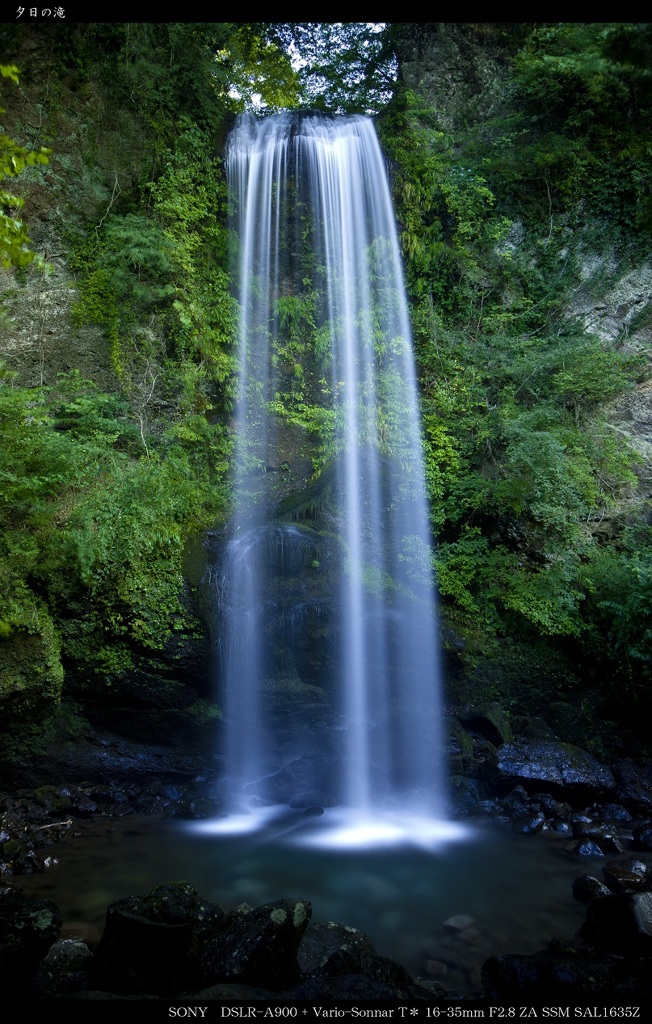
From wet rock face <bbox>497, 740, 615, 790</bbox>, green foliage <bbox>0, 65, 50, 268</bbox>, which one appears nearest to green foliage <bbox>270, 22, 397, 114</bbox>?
A: green foliage <bbox>0, 65, 50, 268</bbox>

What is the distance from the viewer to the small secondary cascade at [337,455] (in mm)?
7586

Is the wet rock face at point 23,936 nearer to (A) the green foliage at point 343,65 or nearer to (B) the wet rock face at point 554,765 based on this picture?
(B) the wet rock face at point 554,765

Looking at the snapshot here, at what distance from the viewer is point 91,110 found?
9766 mm

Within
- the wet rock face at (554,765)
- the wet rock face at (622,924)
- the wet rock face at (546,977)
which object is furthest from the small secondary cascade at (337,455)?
the wet rock face at (546,977)

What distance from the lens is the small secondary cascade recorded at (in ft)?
24.9

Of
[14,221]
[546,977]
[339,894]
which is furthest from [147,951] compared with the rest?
[14,221]

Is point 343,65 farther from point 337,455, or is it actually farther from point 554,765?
point 554,765

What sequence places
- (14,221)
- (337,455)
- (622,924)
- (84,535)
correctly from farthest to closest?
(337,455) < (84,535) < (622,924) < (14,221)

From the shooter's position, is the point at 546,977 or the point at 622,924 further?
the point at 622,924

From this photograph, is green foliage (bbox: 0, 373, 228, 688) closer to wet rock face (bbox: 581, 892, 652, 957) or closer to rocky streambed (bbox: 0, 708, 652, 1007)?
rocky streambed (bbox: 0, 708, 652, 1007)

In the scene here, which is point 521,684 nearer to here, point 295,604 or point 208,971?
point 295,604

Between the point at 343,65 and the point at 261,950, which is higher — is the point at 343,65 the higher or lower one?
the higher one

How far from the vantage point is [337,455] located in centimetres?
1025

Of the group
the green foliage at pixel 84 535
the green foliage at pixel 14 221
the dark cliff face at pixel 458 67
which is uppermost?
the dark cliff face at pixel 458 67
